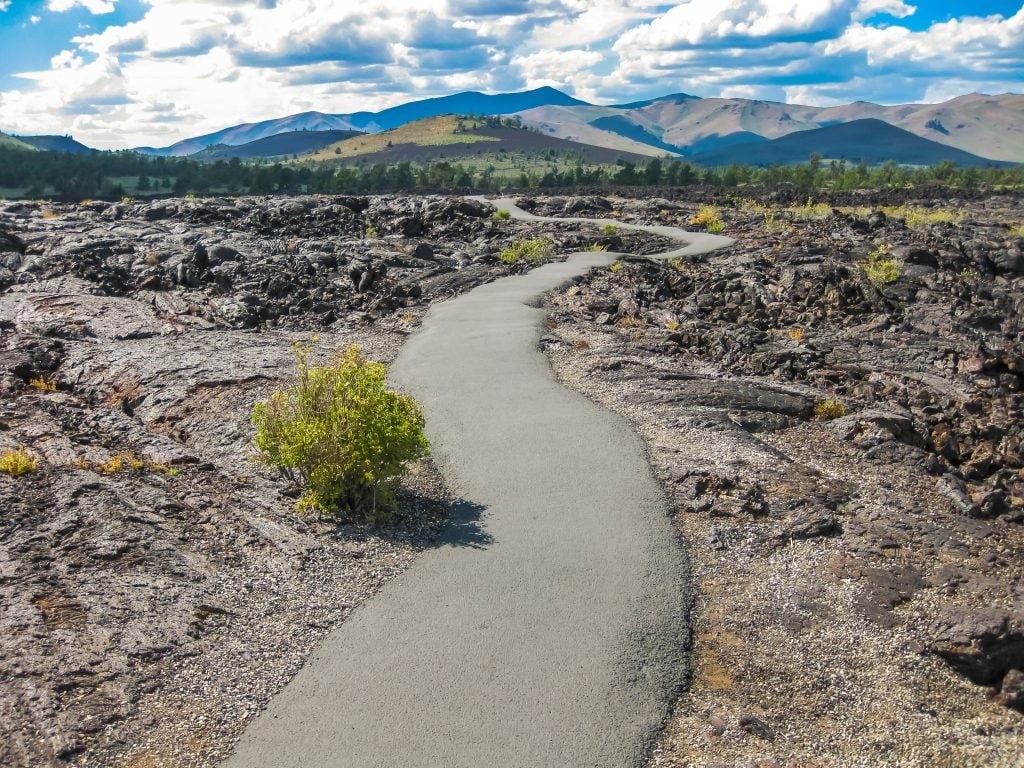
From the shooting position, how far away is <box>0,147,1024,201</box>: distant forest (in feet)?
279

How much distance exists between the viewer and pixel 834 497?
11445 millimetres

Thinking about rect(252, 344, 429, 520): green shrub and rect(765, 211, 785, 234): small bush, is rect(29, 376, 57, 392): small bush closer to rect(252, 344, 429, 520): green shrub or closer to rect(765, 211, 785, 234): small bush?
rect(252, 344, 429, 520): green shrub

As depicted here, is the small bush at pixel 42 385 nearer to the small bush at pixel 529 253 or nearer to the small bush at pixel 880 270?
the small bush at pixel 529 253

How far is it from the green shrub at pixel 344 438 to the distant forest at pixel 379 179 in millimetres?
77142

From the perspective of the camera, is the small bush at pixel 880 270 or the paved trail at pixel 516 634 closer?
the paved trail at pixel 516 634

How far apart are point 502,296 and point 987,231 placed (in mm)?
32610

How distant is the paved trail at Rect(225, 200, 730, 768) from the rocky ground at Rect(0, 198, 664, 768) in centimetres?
47

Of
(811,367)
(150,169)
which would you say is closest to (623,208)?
(811,367)

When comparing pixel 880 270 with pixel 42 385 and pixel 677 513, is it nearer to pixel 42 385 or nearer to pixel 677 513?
pixel 677 513

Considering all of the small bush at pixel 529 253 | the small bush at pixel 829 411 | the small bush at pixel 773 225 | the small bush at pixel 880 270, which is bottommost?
the small bush at pixel 829 411

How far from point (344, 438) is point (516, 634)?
3.72 metres

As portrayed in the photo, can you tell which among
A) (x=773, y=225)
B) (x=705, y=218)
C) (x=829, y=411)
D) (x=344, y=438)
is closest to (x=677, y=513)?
(x=344, y=438)

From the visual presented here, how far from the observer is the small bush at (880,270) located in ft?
89.1

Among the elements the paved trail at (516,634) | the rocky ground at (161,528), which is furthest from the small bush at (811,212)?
the paved trail at (516,634)
